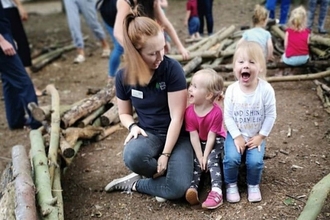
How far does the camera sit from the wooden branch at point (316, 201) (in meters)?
2.23

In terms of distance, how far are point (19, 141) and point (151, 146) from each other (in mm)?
2379

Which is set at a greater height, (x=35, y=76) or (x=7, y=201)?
(x=7, y=201)

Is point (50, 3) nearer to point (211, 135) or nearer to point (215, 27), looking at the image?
point (215, 27)

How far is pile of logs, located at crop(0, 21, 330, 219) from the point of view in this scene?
102 inches

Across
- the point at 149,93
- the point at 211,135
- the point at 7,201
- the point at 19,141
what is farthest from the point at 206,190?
the point at 19,141

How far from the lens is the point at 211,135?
2877mm

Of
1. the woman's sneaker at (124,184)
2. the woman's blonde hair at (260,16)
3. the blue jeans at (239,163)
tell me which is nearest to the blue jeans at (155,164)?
the woman's sneaker at (124,184)

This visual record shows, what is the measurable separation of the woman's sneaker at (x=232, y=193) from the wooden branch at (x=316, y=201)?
508 millimetres

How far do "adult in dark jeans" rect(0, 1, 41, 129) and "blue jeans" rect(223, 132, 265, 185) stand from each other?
8.72ft

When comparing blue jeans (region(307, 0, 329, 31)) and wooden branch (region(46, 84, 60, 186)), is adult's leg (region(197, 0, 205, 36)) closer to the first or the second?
blue jeans (region(307, 0, 329, 31))

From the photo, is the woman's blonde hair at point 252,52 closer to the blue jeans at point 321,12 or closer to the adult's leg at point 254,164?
the adult's leg at point 254,164

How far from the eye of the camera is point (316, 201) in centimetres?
232

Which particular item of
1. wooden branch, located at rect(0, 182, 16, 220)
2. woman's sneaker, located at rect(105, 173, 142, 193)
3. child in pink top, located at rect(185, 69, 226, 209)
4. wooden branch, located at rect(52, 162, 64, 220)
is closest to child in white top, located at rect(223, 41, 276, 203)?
child in pink top, located at rect(185, 69, 226, 209)

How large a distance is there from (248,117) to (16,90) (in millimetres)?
3015
